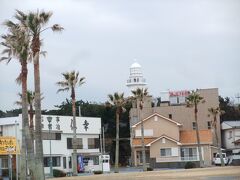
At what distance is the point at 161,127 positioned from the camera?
85.4 meters

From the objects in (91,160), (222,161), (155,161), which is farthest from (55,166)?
(222,161)

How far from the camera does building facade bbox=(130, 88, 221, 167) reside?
81.4 meters

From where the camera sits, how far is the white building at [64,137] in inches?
2719

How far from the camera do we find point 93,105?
103188 millimetres

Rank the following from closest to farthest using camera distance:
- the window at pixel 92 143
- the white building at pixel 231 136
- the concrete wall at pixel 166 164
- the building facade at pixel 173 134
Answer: the window at pixel 92 143
the concrete wall at pixel 166 164
the building facade at pixel 173 134
the white building at pixel 231 136

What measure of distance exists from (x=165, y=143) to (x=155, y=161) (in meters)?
3.07

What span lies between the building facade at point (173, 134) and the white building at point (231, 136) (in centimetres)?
229

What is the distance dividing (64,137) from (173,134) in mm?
18549

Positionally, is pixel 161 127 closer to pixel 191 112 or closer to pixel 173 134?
pixel 173 134

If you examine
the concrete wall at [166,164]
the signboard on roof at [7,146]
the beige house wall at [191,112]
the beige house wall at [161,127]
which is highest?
the beige house wall at [191,112]

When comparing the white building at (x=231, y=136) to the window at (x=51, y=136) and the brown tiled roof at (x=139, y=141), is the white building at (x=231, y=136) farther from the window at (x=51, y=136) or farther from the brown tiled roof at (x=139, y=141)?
the window at (x=51, y=136)

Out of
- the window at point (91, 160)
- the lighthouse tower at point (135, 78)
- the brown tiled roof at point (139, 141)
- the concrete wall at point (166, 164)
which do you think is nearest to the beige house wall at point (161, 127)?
the brown tiled roof at point (139, 141)

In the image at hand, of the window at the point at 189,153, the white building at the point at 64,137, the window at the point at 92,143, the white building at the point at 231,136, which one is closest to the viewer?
the white building at the point at 64,137

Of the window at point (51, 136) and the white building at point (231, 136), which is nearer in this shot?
the window at point (51, 136)
